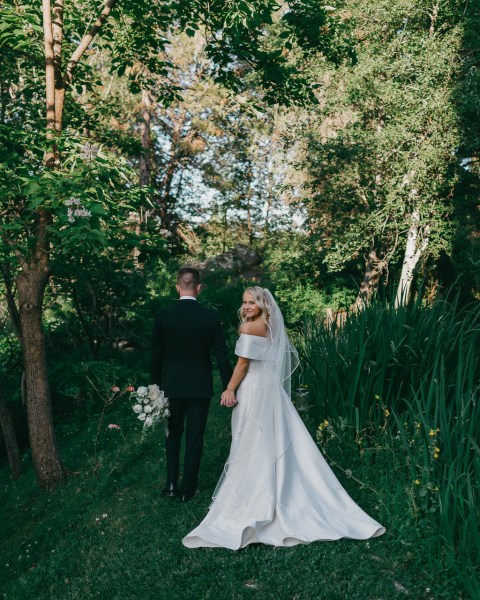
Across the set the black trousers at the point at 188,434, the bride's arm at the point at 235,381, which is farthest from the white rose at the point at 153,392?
the bride's arm at the point at 235,381

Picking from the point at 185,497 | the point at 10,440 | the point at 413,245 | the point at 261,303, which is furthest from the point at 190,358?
the point at 413,245

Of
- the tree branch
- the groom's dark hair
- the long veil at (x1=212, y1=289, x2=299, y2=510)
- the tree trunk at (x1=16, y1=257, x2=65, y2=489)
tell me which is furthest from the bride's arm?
the tree branch

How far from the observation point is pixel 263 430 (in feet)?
15.5

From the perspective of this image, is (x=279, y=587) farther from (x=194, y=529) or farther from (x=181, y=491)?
(x=181, y=491)

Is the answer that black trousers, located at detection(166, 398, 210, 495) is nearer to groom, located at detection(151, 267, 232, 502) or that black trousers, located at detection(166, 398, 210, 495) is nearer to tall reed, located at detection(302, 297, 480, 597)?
groom, located at detection(151, 267, 232, 502)

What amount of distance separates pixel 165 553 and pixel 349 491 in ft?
5.55

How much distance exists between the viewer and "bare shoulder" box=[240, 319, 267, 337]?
4.80 metres

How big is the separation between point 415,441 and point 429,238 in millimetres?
12004

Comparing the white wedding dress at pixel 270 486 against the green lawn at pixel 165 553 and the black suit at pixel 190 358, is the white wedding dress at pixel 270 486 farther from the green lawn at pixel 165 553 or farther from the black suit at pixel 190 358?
the black suit at pixel 190 358

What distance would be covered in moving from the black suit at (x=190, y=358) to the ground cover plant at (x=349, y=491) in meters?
0.73

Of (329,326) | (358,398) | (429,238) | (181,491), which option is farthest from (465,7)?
(181,491)

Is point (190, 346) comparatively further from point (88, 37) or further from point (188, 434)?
point (88, 37)

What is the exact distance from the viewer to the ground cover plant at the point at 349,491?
3.67 meters

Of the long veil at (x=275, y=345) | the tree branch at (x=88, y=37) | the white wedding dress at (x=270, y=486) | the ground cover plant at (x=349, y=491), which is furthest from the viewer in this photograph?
the tree branch at (x=88, y=37)
